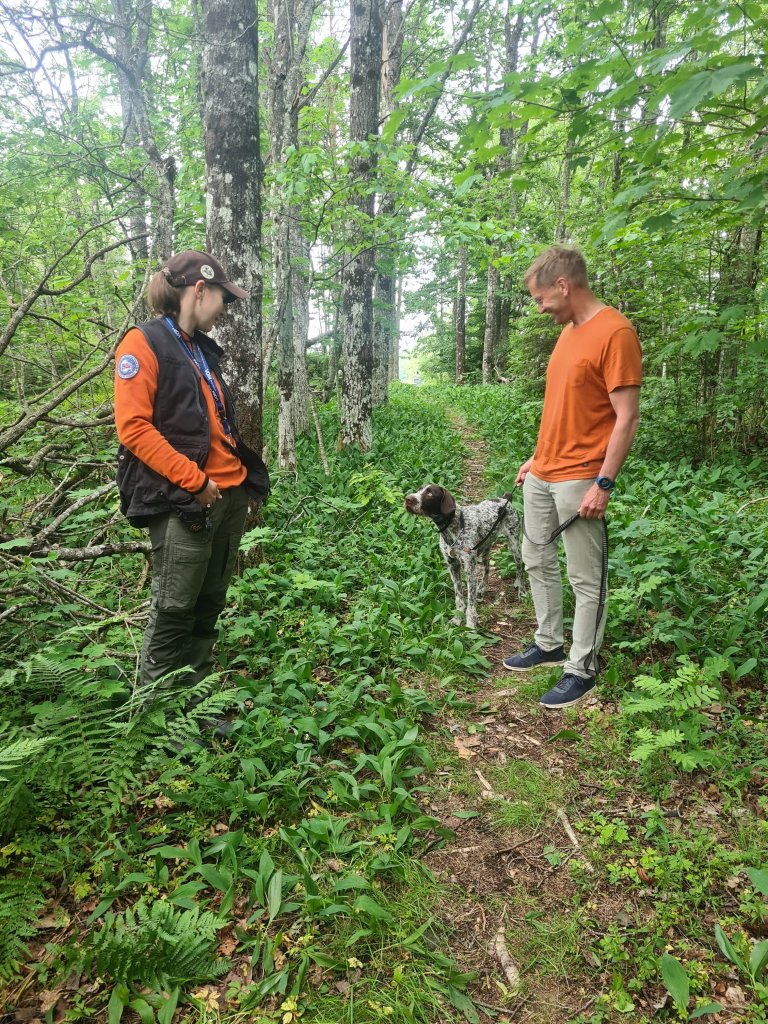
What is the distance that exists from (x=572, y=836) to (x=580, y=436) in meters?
2.43

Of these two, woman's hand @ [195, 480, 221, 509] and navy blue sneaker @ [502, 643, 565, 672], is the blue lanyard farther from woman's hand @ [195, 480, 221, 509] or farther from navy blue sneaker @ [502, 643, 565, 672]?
navy blue sneaker @ [502, 643, 565, 672]

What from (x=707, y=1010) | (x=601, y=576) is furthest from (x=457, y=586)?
(x=707, y=1010)

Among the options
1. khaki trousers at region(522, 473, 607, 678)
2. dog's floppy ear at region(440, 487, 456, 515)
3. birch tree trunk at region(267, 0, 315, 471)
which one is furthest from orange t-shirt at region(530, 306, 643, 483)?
birch tree trunk at region(267, 0, 315, 471)

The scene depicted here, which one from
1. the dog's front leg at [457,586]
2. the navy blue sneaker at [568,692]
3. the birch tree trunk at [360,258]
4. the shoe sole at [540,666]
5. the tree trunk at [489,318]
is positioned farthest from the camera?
the tree trunk at [489,318]

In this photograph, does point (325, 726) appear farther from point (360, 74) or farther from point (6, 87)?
point (6, 87)

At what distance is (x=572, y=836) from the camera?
299cm

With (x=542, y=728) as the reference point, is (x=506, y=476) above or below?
above

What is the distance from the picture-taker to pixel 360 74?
9.13m

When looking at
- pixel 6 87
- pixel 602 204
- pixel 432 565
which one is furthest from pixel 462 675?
pixel 6 87

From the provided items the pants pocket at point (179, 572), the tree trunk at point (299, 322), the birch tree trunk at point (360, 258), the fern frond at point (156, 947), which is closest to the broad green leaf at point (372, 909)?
the fern frond at point (156, 947)

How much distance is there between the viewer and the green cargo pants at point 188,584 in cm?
313

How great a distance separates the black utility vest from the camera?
2979 millimetres

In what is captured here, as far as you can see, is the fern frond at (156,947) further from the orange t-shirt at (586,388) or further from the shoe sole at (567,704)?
the orange t-shirt at (586,388)

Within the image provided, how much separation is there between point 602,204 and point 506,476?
15.8 feet
